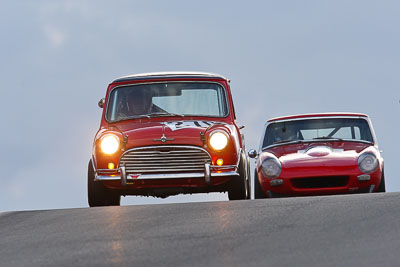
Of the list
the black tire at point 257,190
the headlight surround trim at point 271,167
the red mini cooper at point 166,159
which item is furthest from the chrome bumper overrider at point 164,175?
the black tire at point 257,190

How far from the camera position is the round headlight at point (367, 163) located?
14227mm

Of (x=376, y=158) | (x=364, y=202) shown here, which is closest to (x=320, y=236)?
(x=364, y=202)

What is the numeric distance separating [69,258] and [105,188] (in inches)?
247

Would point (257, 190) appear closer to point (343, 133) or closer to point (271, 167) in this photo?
point (271, 167)

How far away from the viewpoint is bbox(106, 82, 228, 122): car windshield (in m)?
14.7

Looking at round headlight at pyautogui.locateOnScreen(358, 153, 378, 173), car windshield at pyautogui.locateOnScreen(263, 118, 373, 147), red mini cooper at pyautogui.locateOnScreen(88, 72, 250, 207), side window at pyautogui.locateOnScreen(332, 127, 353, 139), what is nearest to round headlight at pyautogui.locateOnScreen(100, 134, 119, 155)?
red mini cooper at pyautogui.locateOnScreen(88, 72, 250, 207)

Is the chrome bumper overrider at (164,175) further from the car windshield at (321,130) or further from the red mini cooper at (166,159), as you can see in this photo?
the car windshield at (321,130)

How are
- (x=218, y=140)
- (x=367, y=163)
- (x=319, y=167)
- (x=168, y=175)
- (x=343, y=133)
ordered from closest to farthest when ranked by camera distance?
(x=168, y=175)
(x=218, y=140)
(x=319, y=167)
(x=367, y=163)
(x=343, y=133)

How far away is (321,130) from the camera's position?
618 inches

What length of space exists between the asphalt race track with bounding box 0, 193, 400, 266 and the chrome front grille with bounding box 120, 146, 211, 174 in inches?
70.7

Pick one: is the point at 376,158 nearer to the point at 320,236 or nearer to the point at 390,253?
the point at 320,236

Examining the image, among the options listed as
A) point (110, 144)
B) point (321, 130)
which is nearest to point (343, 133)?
point (321, 130)

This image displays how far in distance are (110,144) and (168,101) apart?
63.2 inches

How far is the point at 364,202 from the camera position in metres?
10.7
